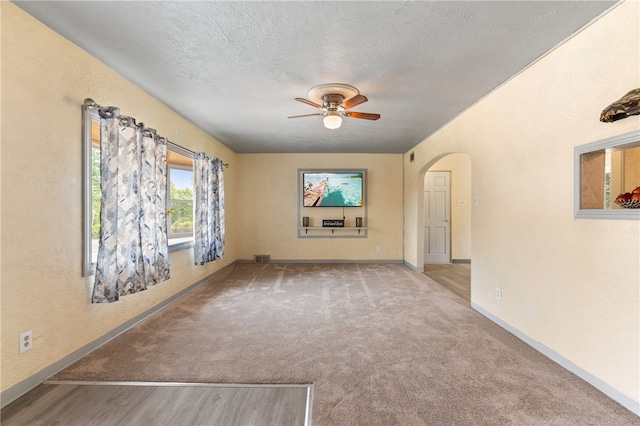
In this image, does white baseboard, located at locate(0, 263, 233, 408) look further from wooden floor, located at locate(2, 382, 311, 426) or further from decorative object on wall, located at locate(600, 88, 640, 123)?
decorative object on wall, located at locate(600, 88, 640, 123)

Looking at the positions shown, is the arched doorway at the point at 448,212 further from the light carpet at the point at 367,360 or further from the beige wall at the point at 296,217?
the light carpet at the point at 367,360

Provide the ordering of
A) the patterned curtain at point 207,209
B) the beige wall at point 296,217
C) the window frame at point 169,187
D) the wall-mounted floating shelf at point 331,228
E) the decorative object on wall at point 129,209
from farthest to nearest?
1. the beige wall at point 296,217
2. the wall-mounted floating shelf at point 331,228
3. the patterned curtain at point 207,209
4. the window frame at point 169,187
5. the decorative object on wall at point 129,209

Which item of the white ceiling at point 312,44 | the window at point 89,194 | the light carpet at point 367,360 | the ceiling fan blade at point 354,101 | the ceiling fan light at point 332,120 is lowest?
the light carpet at point 367,360

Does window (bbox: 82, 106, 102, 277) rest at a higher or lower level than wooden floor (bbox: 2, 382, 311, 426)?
higher

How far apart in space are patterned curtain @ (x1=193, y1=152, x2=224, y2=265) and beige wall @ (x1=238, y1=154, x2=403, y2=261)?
150 cm

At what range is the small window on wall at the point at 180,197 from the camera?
414cm

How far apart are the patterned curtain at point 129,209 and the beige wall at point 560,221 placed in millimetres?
3661

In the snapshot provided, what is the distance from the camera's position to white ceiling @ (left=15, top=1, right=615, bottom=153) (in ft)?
6.02

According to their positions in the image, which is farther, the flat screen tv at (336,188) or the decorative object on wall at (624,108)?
the flat screen tv at (336,188)

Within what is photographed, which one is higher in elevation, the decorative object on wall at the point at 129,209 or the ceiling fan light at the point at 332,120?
the ceiling fan light at the point at 332,120

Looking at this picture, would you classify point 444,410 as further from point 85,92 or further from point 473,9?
point 85,92

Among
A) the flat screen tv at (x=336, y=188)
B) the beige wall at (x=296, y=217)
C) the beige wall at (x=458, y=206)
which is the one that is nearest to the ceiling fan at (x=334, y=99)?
the flat screen tv at (x=336, y=188)

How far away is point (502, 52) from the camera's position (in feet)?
7.61

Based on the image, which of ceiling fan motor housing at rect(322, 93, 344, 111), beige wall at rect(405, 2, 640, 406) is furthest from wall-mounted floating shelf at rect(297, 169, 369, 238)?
ceiling fan motor housing at rect(322, 93, 344, 111)
